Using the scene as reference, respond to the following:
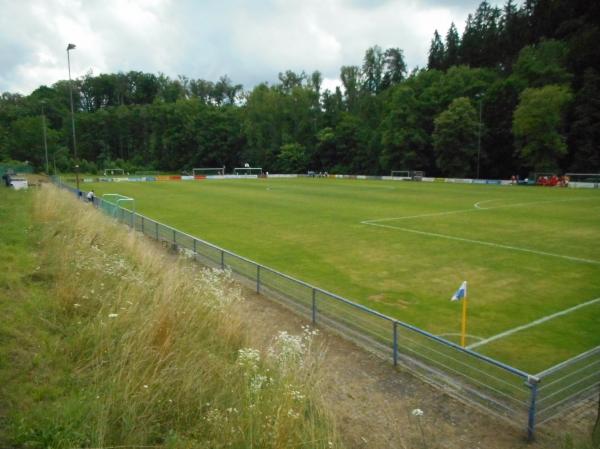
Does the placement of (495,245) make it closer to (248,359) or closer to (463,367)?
(463,367)

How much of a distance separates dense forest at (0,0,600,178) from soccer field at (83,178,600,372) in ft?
127

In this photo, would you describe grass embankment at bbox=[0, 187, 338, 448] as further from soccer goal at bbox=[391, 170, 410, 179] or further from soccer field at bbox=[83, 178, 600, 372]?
soccer goal at bbox=[391, 170, 410, 179]

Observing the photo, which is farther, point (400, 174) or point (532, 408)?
point (400, 174)

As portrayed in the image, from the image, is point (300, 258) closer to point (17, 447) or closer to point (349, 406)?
point (349, 406)

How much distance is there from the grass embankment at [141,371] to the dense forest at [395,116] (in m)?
67.9

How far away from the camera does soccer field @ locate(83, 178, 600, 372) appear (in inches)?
420

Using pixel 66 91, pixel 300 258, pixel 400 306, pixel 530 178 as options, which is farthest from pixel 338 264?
pixel 66 91

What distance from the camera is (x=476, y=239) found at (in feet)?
70.0

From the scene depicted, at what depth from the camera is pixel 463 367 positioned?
332 inches

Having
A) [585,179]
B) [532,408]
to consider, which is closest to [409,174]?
[585,179]

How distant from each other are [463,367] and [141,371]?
5.96 metres

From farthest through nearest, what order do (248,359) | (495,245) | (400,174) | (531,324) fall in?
1. (400,174)
2. (495,245)
3. (531,324)
4. (248,359)

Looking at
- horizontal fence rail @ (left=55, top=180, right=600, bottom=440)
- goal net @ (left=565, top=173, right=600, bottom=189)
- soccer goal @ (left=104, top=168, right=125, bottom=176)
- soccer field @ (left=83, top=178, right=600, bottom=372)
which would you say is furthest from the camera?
soccer goal @ (left=104, top=168, right=125, bottom=176)

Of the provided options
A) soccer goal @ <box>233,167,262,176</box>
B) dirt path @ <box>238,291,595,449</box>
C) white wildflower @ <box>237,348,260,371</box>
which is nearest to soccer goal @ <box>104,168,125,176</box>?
soccer goal @ <box>233,167,262,176</box>
